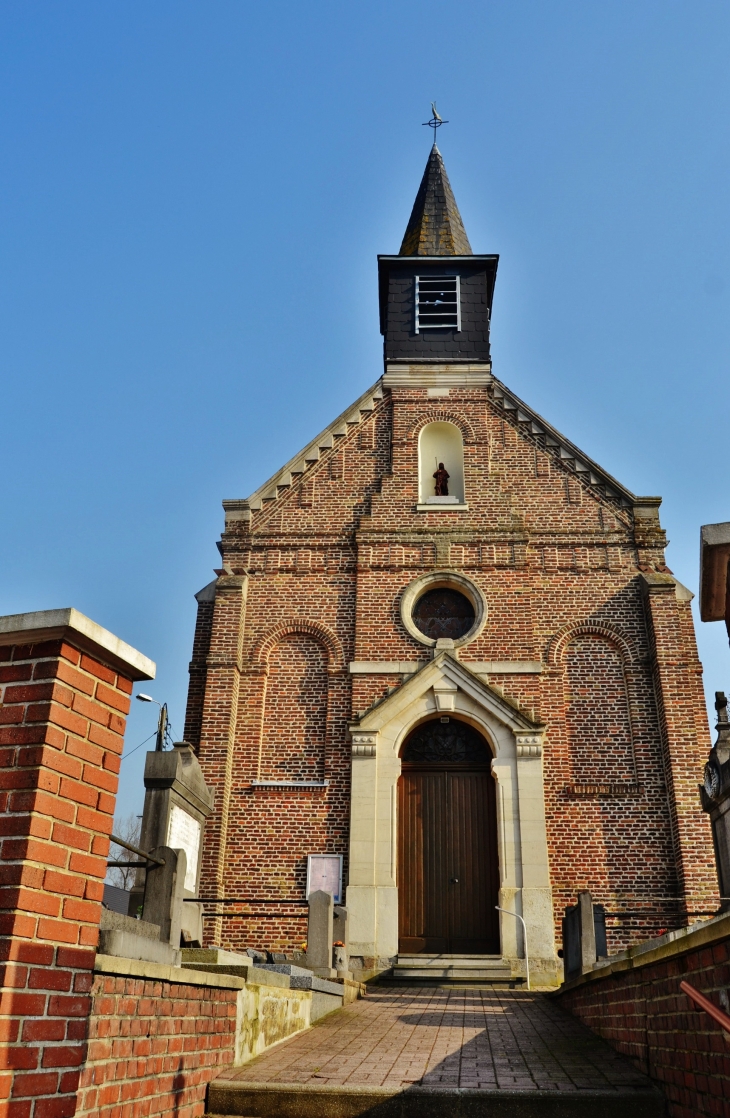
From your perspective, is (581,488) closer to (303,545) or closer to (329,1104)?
(303,545)

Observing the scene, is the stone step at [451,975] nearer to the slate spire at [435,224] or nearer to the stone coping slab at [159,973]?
the stone coping slab at [159,973]

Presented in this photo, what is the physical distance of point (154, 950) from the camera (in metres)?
4.75

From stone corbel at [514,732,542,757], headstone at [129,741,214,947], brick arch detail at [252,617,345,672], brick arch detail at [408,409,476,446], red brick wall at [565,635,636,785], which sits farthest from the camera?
brick arch detail at [408,409,476,446]

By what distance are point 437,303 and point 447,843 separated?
1056cm

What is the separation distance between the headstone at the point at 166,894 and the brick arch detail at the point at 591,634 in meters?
9.09

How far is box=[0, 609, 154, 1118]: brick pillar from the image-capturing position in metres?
3.17

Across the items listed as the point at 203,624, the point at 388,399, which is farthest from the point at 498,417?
the point at 203,624

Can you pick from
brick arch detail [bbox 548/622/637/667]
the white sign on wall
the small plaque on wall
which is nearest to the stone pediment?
brick arch detail [bbox 548/622/637/667]

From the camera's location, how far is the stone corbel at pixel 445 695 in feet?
49.3

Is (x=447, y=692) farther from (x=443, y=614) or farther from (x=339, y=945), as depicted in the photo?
(x=339, y=945)

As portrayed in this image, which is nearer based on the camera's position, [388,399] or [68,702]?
[68,702]

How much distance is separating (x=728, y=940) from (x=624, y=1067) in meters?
2.68

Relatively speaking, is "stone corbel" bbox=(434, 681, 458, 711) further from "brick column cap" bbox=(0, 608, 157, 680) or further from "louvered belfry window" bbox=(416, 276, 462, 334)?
"brick column cap" bbox=(0, 608, 157, 680)

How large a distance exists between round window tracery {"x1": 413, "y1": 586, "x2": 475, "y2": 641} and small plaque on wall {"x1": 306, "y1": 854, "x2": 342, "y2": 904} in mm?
3942
